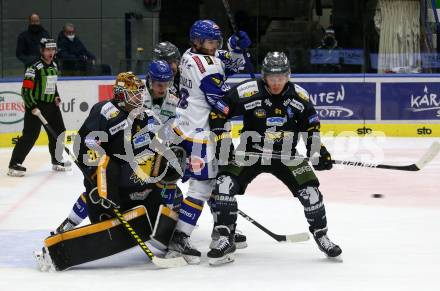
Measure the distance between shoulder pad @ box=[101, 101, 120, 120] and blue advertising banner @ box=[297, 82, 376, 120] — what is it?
21.5 feet

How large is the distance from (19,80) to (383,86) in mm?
4232

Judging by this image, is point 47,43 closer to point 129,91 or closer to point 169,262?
point 129,91

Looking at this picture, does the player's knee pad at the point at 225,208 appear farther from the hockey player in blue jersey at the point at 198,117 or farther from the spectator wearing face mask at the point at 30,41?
the spectator wearing face mask at the point at 30,41

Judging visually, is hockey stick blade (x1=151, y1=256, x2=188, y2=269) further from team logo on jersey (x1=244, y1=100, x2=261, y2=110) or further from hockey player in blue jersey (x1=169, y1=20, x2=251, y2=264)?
team logo on jersey (x1=244, y1=100, x2=261, y2=110)

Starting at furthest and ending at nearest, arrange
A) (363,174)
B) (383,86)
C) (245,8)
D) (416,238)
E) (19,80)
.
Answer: (245,8) → (383,86) → (19,80) → (363,174) → (416,238)

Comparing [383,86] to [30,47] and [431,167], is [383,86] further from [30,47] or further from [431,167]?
[30,47]

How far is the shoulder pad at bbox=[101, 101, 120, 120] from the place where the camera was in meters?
5.30

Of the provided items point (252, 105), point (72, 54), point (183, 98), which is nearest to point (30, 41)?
point (72, 54)

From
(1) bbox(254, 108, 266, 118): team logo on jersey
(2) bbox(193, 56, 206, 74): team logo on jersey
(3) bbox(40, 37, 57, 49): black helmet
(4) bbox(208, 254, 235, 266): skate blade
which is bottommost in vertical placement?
(4) bbox(208, 254, 235, 266): skate blade

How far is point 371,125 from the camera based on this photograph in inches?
460

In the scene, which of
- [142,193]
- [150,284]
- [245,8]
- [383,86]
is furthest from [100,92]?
[150,284]

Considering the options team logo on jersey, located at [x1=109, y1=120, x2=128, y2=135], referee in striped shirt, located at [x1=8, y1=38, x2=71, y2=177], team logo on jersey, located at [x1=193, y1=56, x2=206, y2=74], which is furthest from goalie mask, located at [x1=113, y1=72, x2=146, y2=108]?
referee in striped shirt, located at [x1=8, y1=38, x2=71, y2=177]

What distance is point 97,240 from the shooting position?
5277 mm

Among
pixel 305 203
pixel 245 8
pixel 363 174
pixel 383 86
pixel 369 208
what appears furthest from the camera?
pixel 245 8
